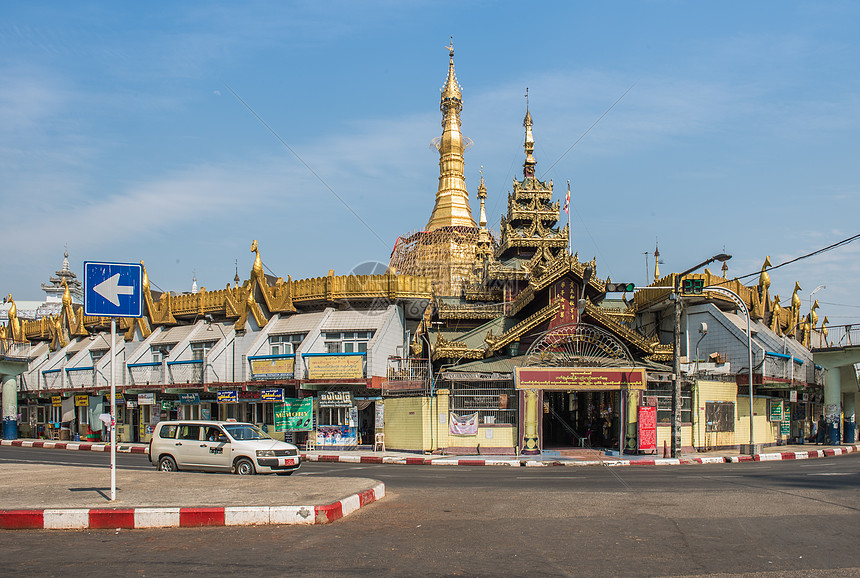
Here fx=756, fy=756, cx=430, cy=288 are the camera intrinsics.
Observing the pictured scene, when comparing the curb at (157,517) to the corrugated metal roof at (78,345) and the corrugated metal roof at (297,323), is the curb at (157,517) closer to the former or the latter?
the corrugated metal roof at (297,323)

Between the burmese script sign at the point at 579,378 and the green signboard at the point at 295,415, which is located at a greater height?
the burmese script sign at the point at 579,378

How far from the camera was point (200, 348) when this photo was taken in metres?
42.0

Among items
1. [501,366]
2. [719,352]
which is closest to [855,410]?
[719,352]

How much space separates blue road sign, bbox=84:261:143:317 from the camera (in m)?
12.2

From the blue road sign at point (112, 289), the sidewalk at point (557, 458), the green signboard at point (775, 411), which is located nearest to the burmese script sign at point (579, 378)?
the sidewalk at point (557, 458)

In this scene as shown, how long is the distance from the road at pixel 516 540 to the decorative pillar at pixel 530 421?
46.5ft

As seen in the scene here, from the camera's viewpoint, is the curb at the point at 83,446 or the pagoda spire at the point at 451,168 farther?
the pagoda spire at the point at 451,168

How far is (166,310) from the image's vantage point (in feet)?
148

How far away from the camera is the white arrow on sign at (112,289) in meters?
12.3

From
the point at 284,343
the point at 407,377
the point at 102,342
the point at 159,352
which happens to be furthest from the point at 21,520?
the point at 102,342

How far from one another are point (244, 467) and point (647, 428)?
16.4 m

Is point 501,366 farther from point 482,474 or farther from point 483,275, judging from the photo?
point 483,275

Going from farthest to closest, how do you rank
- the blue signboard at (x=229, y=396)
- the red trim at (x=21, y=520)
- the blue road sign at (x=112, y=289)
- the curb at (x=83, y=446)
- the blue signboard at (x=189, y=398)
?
the blue signboard at (x=189, y=398) → the blue signboard at (x=229, y=396) → the curb at (x=83, y=446) → the blue road sign at (x=112, y=289) → the red trim at (x=21, y=520)

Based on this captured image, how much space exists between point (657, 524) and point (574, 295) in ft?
76.9
